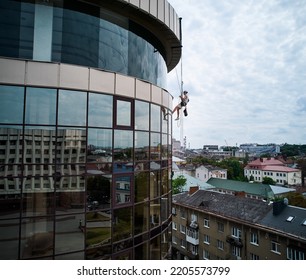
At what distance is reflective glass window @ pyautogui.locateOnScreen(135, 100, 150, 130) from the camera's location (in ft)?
41.2

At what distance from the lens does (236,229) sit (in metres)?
31.1

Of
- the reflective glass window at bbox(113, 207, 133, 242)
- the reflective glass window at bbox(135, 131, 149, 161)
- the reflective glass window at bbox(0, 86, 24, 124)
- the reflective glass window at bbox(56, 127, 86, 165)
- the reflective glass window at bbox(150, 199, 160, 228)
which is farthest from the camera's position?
A: the reflective glass window at bbox(150, 199, 160, 228)

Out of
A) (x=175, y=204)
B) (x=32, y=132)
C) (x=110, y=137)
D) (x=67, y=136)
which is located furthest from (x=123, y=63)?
(x=175, y=204)

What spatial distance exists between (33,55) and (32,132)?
3061mm

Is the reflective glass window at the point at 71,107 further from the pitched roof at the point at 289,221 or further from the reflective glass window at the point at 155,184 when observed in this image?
the pitched roof at the point at 289,221

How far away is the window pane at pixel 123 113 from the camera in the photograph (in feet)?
38.3

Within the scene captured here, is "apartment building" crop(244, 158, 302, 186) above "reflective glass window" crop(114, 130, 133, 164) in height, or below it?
below

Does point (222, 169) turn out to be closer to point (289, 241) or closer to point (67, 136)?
point (289, 241)

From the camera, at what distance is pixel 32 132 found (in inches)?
382

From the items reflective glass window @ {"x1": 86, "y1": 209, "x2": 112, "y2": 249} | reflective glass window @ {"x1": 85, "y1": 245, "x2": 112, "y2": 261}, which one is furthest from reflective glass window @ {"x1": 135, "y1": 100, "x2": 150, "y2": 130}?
reflective glass window @ {"x1": 85, "y1": 245, "x2": 112, "y2": 261}

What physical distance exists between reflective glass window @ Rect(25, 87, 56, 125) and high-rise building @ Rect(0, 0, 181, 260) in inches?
1.4

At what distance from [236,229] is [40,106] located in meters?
28.3

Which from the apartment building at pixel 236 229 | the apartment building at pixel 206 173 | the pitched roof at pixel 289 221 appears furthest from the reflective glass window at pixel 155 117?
the apartment building at pixel 206 173

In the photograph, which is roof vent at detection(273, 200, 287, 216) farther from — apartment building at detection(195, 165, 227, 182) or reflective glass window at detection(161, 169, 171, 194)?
apartment building at detection(195, 165, 227, 182)
